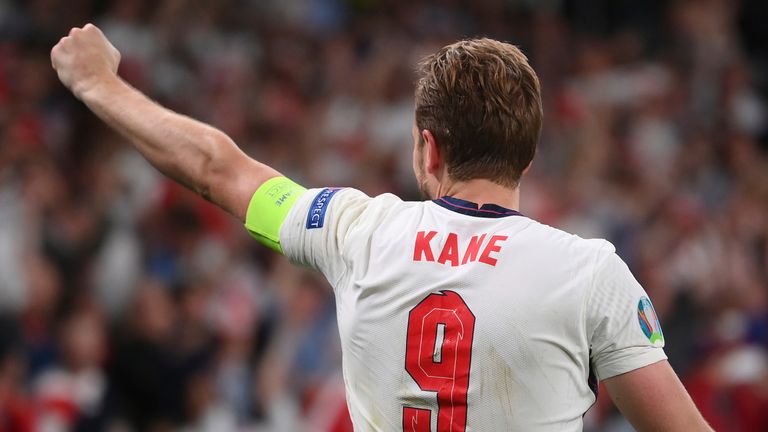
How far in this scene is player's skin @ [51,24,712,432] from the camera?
7.62ft

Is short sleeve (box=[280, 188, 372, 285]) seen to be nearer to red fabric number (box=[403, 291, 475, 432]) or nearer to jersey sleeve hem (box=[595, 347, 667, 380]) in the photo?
red fabric number (box=[403, 291, 475, 432])

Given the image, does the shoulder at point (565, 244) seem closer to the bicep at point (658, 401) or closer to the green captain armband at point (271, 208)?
the bicep at point (658, 401)

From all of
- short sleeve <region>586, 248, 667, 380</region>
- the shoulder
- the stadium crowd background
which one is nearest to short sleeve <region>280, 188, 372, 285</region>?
the shoulder

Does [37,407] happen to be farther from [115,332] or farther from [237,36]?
[237,36]

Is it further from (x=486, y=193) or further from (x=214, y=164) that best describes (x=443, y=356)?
(x=214, y=164)

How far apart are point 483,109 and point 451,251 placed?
0.96 ft

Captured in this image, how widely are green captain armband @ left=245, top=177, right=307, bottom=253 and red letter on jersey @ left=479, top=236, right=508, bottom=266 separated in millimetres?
448

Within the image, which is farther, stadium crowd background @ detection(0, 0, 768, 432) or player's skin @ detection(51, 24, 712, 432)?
stadium crowd background @ detection(0, 0, 768, 432)

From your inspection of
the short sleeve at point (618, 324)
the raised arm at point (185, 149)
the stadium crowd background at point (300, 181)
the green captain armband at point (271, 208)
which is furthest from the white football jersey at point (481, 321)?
the stadium crowd background at point (300, 181)

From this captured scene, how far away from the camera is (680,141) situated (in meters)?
9.81

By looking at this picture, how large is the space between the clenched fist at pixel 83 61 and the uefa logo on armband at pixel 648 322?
1311mm

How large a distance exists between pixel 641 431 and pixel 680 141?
8021 mm

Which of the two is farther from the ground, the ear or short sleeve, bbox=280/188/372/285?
the ear

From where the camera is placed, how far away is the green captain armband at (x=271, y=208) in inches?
94.7
